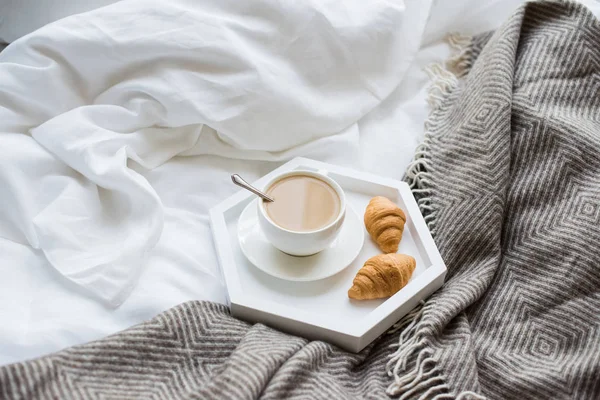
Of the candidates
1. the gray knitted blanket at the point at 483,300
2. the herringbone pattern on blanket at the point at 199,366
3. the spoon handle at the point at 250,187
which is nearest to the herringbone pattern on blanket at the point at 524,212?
the gray knitted blanket at the point at 483,300

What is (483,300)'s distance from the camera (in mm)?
729

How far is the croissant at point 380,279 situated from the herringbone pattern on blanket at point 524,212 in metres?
0.05

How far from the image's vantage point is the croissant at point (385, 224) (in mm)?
746

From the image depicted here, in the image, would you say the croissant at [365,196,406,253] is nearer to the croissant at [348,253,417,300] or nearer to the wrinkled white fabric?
the croissant at [348,253,417,300]

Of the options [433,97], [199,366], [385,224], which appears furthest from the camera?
[433,97]

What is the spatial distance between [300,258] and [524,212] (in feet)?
0.98

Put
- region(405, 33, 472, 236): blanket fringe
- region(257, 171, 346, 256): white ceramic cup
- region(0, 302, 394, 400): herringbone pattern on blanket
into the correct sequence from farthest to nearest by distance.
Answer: region(405, 33, 472, 236): blanket fringe < region(257, 171, 346, 256): white ceramic cup < region(0, 302, 394, 400): herringbone pattern on blanket

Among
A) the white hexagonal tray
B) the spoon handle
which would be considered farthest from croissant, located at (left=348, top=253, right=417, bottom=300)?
the spoon handle

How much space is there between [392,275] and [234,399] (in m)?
0.24

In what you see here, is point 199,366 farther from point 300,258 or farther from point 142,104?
point 142,104

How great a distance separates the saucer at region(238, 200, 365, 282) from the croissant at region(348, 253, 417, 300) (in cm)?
4

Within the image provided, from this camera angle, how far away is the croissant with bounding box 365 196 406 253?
75 centimetres

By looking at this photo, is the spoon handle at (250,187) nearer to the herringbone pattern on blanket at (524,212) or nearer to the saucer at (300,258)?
the saucer at (300,258)

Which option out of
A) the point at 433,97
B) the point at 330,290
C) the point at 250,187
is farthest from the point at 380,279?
the point at 433,97
